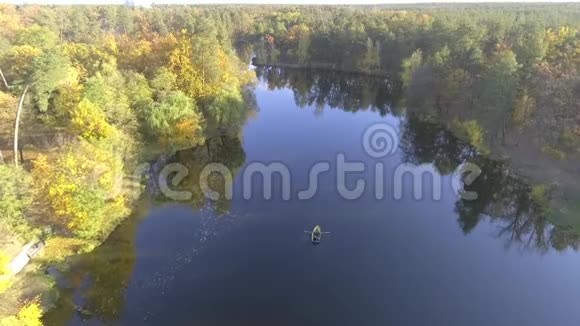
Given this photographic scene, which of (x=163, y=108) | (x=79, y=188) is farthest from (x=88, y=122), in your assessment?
(x=79, y=188)

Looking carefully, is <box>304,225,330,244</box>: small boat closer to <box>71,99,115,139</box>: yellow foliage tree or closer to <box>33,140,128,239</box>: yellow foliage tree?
<box>33,140,128,239</box>: yellow foliage tree

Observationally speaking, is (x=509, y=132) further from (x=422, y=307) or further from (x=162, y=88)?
(x=162, y=88)

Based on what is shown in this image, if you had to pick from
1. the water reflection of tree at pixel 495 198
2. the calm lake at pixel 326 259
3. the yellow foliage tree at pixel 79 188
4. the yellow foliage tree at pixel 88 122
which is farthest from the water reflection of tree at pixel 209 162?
the water reflection of tree at pixel 495 198

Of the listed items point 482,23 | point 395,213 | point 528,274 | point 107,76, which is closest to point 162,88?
point 107,76

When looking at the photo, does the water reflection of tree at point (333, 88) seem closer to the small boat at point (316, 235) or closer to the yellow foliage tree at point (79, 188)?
the small boat at point (316, 235)

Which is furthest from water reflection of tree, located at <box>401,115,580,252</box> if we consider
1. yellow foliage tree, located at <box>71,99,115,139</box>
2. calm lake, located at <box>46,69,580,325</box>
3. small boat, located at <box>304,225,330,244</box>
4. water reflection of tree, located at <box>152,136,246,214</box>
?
yellow foliage tree, located at <box>71,99,115,139</box>

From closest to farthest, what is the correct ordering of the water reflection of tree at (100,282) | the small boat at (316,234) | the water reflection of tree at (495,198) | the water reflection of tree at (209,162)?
the water reflection of tree at (100,282) < the small boat at (316,234) < the water reflection of tree at (495,198) < the water reflection of tree at (209,162)

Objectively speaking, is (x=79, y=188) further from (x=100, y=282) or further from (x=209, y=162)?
(x=209, y=162)
